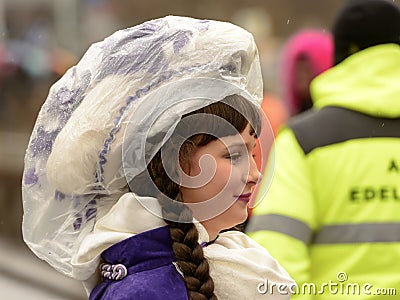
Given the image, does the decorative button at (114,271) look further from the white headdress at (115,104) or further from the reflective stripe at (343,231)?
the reflective stripe at (343,231)

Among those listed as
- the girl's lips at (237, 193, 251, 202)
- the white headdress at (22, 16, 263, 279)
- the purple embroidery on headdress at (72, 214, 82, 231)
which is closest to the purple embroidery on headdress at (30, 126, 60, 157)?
the white headdress at (22, 16, 263, 279)

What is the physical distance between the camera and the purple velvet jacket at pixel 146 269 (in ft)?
4.91

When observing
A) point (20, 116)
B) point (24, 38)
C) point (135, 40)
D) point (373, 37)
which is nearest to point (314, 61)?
point (373, 37)

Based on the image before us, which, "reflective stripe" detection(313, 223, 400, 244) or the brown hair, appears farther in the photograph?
"reflective stripe" detection(313, 223, 400, 244)

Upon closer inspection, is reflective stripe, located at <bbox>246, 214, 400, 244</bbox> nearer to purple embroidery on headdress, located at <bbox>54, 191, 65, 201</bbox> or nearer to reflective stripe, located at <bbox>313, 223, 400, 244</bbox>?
reflective stripe, located at <bbox>313, 223, 400, 244</bbox>

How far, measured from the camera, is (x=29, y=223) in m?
1.70

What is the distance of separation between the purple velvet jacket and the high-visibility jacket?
2.52 ft

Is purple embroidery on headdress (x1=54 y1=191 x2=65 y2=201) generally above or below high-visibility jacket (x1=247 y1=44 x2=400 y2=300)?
above

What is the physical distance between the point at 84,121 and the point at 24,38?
308 inches

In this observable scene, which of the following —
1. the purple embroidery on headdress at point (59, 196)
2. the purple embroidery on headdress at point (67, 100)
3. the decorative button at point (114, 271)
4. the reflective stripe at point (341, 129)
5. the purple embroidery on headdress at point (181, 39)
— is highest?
the purple embroidery on headdress at point (181, 39)

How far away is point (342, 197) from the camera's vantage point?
2.31m

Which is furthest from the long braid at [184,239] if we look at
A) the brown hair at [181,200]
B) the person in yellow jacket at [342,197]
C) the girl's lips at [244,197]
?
the person in yellow jacket at [342,197]

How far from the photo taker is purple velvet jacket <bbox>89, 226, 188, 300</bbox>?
4.91 ft

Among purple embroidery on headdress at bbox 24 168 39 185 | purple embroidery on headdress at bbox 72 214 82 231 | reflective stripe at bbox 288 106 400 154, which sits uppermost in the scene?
purple embroidery on headdress at bbox 24 168 39 185
